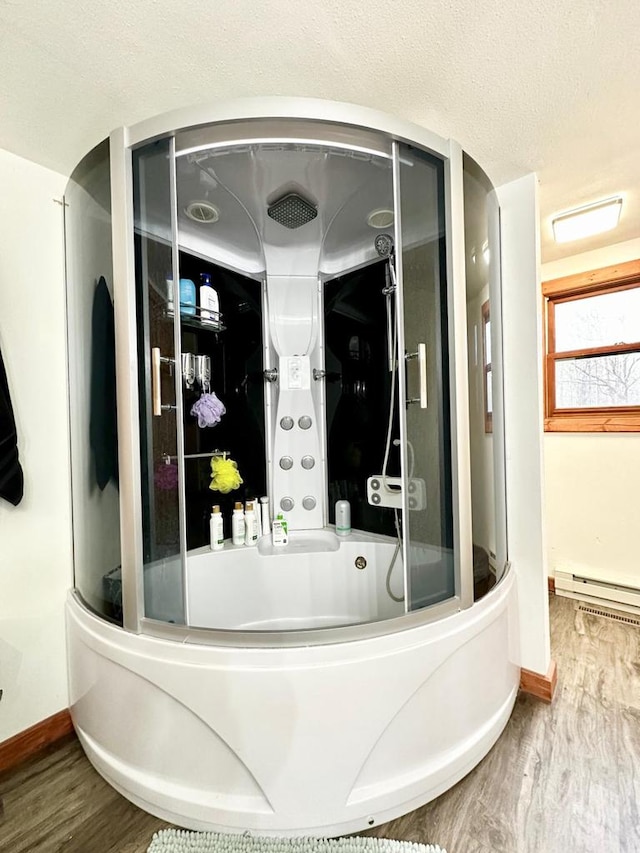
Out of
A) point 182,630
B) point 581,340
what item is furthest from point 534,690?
point 581,340

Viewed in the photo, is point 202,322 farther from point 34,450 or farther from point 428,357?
point 428,357

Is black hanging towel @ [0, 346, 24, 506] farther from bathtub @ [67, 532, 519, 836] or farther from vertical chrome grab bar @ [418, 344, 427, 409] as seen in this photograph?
vertical chrome grab bar @ [418, 344, 427, 409]

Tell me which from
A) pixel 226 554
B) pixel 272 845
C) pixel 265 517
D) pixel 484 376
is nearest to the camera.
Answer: pixel 272 845

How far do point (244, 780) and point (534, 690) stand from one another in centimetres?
133

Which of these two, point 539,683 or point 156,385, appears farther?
point 539,683

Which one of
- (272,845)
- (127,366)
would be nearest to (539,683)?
(272,845)

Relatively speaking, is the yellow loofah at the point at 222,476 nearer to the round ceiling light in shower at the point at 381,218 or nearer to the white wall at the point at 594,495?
the round ceiling light in shower at the point at 381,218

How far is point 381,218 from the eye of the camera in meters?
1.94

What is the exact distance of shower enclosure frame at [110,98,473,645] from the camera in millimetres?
1264

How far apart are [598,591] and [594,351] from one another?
156 centimetres

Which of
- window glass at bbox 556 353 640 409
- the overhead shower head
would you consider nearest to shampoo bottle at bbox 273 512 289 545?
the overhead shower head

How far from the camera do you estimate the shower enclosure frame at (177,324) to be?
1264mm

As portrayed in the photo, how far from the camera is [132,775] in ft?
4.31

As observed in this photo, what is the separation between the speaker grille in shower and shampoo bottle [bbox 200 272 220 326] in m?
0.48
